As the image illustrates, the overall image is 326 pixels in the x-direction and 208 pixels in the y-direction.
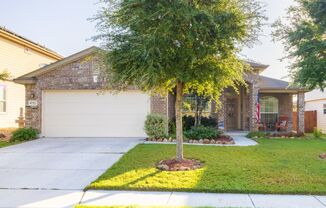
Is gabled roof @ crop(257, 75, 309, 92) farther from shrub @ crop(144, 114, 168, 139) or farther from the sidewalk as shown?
the sidewalk

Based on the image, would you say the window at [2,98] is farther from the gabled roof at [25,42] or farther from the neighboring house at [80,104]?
the neighboring house at [80,104]

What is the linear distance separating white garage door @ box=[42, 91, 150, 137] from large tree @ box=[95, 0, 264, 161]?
23.3 ft

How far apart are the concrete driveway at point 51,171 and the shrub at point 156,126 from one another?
7.15 ft

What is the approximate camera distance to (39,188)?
253 inches

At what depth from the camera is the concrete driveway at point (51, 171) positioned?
583 centimetres

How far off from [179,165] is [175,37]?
355 cm

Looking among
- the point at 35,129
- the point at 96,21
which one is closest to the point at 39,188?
the point at 96,21

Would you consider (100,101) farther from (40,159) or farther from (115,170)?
(115,170)

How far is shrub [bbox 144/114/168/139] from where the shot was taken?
47.2ft

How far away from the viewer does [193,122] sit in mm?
16500

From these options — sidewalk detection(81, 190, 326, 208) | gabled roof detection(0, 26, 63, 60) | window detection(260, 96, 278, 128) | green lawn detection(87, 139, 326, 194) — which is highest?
gabled roof detection(0, 26, 63, 60)

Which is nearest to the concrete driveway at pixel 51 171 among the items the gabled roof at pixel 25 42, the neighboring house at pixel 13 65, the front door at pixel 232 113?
the neighboring house at pixel 13 65

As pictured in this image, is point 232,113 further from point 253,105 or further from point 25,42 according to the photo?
point 25,42

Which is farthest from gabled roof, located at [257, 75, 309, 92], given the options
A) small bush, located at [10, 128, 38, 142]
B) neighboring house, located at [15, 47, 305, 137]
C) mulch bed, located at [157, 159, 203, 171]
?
small bush, located at [10, 128, 38, 142]
